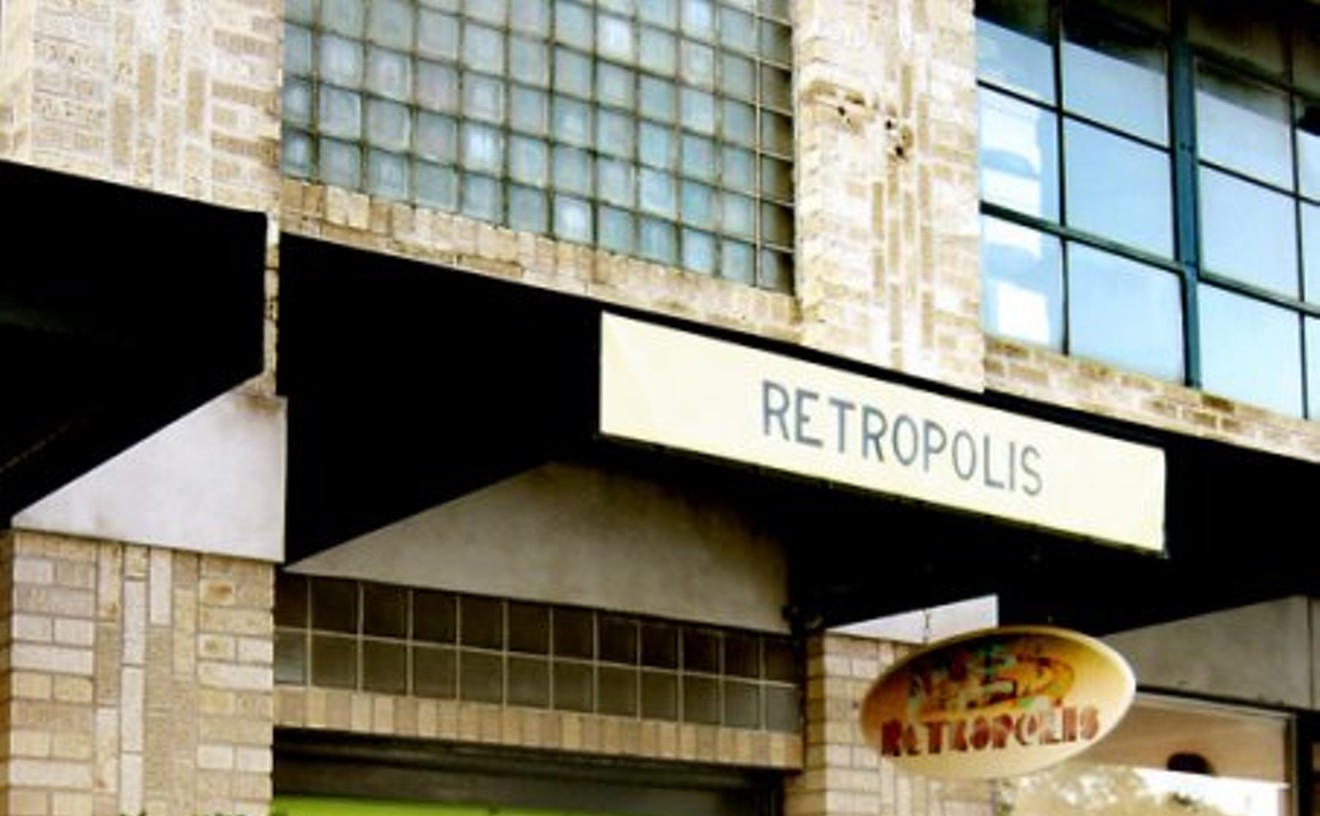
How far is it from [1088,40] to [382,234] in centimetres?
501

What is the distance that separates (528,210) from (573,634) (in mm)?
1851

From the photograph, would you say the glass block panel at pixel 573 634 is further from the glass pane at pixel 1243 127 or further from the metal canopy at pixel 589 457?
the glass pane at pixel 1243 127

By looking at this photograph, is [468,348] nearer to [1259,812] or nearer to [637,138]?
[637,138]

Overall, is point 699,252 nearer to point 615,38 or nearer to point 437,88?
point 615,38

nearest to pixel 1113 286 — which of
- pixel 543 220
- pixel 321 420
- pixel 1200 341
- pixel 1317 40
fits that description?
pixel 1200 341

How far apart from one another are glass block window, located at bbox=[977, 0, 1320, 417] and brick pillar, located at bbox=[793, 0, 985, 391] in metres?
0.47

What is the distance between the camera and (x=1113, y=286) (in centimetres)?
1537

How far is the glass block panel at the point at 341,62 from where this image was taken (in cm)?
1232

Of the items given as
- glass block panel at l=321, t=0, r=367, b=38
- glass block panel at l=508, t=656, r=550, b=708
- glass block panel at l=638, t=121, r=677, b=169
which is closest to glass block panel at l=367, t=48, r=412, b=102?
glass block panel at l=321, t=0, r=367, b=38

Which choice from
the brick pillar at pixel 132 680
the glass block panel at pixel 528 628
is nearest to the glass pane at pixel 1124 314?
the glass block panel at pixel 528 628

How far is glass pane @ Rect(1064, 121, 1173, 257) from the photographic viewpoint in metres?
15.3

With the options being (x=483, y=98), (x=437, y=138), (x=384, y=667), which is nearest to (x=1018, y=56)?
(x=483, y=98)

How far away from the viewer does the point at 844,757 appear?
13398mm

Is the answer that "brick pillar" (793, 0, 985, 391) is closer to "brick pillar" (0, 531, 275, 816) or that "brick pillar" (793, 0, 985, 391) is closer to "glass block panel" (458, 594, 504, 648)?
"glass block panel" (458, 594, 504, 648)
